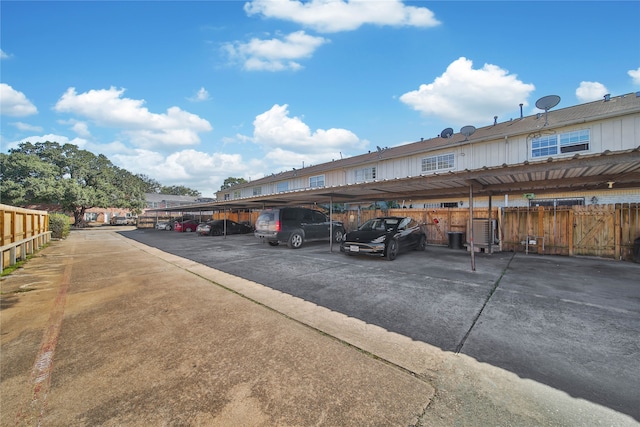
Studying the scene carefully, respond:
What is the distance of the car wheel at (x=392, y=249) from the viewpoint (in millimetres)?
8398

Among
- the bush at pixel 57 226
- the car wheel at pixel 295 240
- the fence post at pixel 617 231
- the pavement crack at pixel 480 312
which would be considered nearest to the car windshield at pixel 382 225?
the car wheel at pixel 295 240

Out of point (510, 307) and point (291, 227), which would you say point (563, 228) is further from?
point (291, 227)

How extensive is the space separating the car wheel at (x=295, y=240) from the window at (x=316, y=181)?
36.7ft

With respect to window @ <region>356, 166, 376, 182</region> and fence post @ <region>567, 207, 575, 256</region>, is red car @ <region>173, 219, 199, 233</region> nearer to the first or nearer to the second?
window @ <region>356, 166, 376, 182</region>

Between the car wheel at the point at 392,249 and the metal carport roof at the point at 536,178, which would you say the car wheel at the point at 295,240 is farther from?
the car wheel at the point at 392,249

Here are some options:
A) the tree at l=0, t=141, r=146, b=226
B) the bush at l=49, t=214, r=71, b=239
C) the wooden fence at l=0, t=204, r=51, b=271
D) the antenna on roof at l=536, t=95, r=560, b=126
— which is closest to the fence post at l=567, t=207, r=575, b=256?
the antenna on roof at l=536, t=95, r=560, b=126

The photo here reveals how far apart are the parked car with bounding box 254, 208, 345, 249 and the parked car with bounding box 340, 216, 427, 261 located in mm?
1986

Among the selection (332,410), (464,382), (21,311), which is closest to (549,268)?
(464,382)

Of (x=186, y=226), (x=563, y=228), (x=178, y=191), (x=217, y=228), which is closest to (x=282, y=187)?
(x=217, y=228)

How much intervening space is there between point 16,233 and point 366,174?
57.8 feet

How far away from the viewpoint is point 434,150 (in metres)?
15.9

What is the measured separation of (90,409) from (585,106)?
67.0 feet

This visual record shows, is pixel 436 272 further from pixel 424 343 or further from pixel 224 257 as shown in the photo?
pixel 224 257

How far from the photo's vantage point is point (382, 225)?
9562mm
